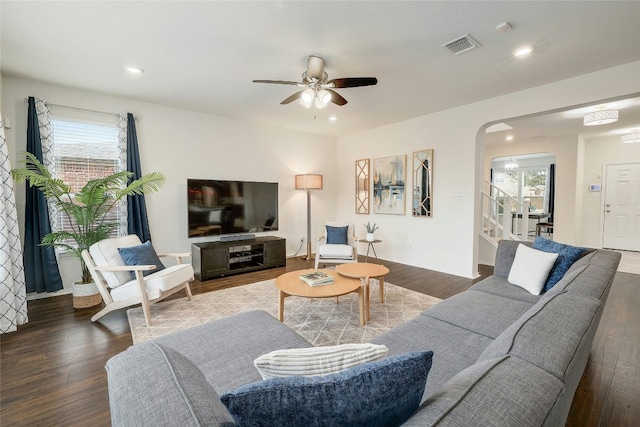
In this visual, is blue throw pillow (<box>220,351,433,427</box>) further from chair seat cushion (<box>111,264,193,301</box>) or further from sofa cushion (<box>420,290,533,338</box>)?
chair seat cushion (<box>111,264,193,301</box>)

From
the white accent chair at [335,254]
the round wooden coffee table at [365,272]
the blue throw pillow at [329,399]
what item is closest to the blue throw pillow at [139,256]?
the round wooden coffee table at [365,272]

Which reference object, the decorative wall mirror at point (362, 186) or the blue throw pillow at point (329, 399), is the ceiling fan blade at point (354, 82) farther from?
the decorative wall mirror at point (362, 186)

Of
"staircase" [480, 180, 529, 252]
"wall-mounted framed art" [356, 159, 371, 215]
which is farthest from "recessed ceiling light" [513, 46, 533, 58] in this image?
"wall-mounted framed art" [356, 159, 371, 215]

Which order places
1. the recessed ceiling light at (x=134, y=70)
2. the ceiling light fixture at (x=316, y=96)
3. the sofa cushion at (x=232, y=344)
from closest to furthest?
the sofa cushion at (x=232, y=344), the ceiling light fixture at (x=316, y=96), the recessed ceiling light at (x=134, y=70)

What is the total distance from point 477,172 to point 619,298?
2223mm

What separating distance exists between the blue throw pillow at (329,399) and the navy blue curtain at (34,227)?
13.5 ft

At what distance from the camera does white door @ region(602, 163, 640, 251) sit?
6031mm

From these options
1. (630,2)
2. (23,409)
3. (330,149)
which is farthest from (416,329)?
(330,149)

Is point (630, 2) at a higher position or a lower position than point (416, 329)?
higher

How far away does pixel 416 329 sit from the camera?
1715 millimetres

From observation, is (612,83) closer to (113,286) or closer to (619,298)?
(619,298)

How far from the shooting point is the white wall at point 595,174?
6156 millimetres

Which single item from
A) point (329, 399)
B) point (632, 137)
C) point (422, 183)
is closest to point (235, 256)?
point (422, 183)

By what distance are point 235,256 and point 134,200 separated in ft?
5.35
